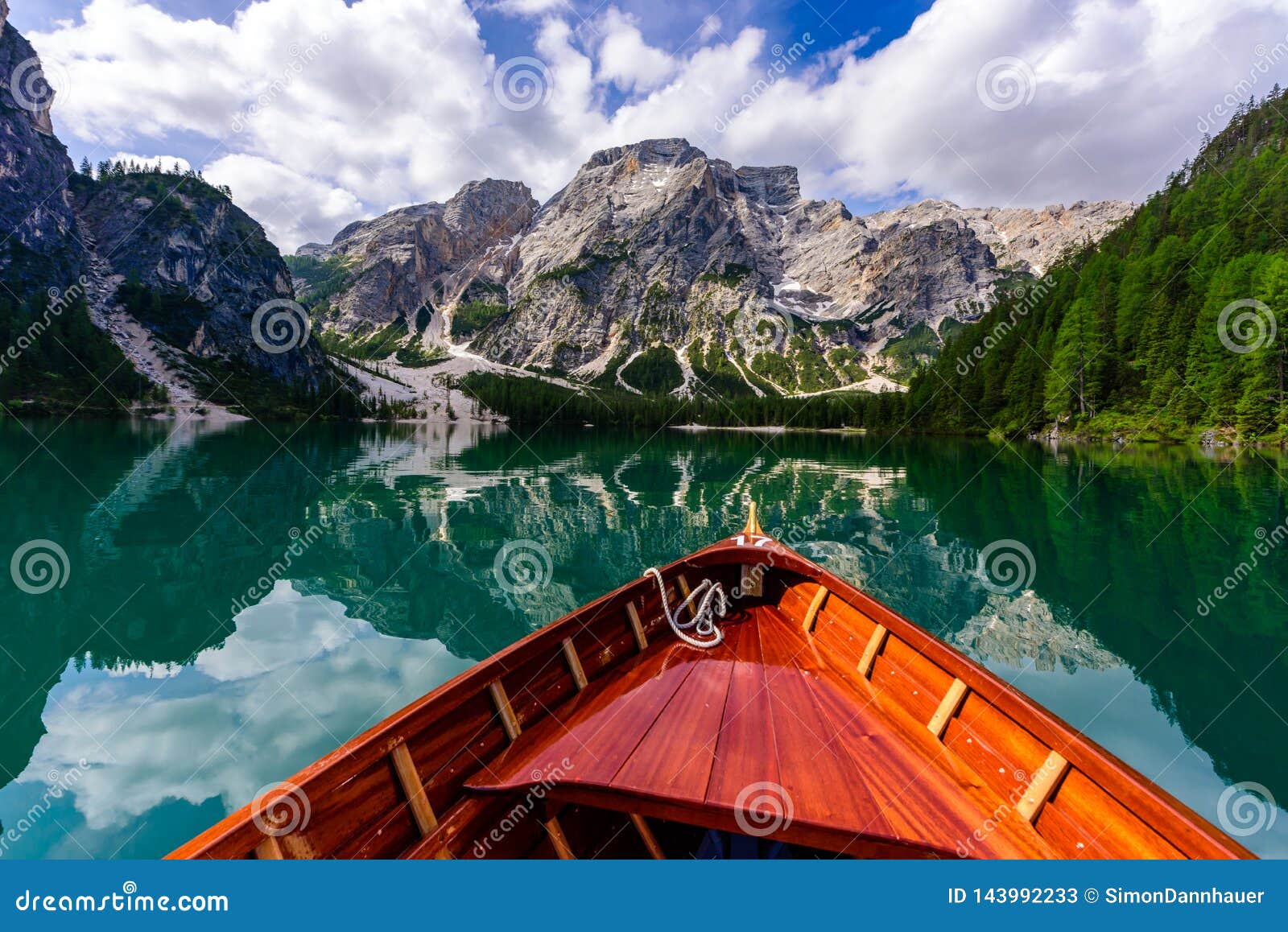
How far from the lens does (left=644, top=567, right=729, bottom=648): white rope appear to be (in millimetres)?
7477

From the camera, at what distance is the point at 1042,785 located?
4.07m

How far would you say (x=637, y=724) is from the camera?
5.36 m

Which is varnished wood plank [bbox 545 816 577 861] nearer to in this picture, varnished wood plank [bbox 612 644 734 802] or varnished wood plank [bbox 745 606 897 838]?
varnished wood plank [bbox 612 644 734 802]

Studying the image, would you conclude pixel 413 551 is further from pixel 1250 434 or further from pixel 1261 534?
pixel 1250 434

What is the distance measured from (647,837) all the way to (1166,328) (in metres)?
94.2

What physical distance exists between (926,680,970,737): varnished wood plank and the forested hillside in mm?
72255

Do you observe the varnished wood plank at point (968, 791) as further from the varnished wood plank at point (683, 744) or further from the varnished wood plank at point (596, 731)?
the varnished wood plank at point (683, 744)

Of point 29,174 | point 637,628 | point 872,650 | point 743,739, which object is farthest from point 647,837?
point 29,174

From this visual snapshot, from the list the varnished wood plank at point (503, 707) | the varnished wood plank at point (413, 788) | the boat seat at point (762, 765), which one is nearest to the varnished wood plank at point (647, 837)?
the boat seat at point (762, 765)

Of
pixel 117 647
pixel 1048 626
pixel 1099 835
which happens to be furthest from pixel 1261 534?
pixel 117 647

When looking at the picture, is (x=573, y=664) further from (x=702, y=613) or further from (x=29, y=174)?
(x=29, y=174)

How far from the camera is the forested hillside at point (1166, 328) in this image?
55.2 m

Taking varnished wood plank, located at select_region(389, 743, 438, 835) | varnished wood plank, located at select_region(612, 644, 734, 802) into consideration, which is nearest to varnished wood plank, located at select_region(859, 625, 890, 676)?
varnished wood plank, located at select_region(612, 644, 734, 802)

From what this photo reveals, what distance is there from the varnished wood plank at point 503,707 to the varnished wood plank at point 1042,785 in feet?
14.5
